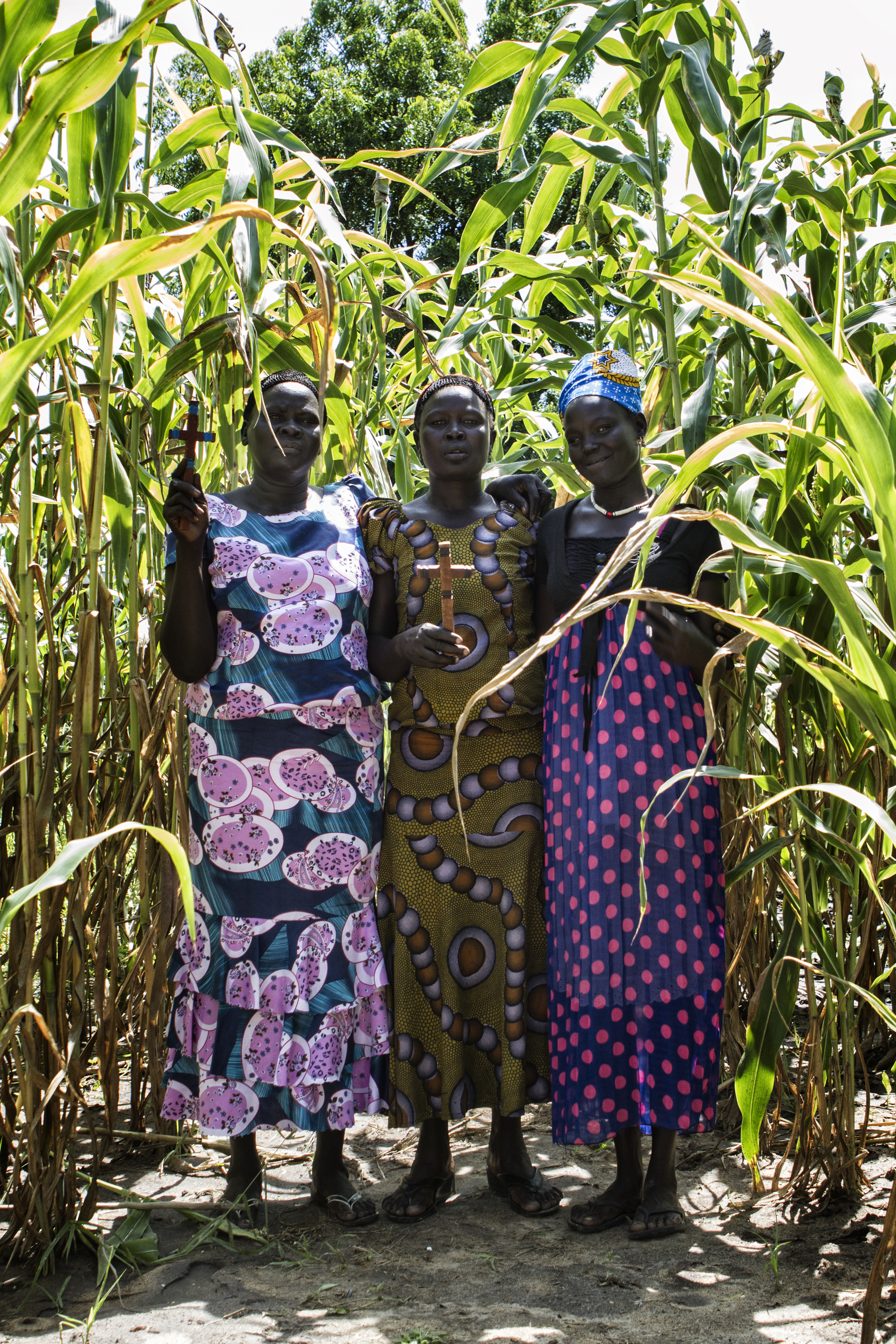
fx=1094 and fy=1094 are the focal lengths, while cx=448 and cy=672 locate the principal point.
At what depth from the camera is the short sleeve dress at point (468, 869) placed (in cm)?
193

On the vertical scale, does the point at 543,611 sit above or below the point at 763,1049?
above

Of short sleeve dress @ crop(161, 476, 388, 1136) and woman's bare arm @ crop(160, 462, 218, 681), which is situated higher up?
woman's bare arm @ crop(160, 462, 218, 681)

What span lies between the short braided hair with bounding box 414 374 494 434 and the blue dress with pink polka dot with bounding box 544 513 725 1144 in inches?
18.3

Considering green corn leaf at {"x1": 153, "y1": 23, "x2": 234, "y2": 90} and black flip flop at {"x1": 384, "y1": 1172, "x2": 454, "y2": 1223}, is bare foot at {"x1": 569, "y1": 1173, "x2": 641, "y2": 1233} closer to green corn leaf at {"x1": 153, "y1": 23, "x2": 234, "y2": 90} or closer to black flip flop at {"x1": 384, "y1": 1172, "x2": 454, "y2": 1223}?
black flip flop at {"x1": 384, "y1": 1172, "x2": 454, "y2": 1223}

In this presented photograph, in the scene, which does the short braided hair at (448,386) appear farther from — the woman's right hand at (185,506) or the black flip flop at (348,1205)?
the black flip flop at (348,1205)

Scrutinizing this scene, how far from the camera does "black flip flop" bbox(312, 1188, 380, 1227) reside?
5.99ft

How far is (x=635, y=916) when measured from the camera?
1.76m

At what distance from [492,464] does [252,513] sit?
62 cm

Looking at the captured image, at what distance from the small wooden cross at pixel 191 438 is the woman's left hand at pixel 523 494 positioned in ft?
1.96

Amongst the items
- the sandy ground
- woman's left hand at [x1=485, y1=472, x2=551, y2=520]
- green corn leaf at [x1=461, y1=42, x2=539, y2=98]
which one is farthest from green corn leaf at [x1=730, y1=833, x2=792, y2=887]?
green corn leaf at [x1=461, y1=42, x2=539, y2=98]

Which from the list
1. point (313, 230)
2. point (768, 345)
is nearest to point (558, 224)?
point (313, 230)

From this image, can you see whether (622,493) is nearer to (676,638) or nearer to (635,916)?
(676,638)

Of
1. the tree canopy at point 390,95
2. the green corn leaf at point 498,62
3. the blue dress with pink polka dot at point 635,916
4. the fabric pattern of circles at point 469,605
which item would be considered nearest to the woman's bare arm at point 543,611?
the fabric pattern of circles at point 469,605

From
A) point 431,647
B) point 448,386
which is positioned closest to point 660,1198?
point 431,647
